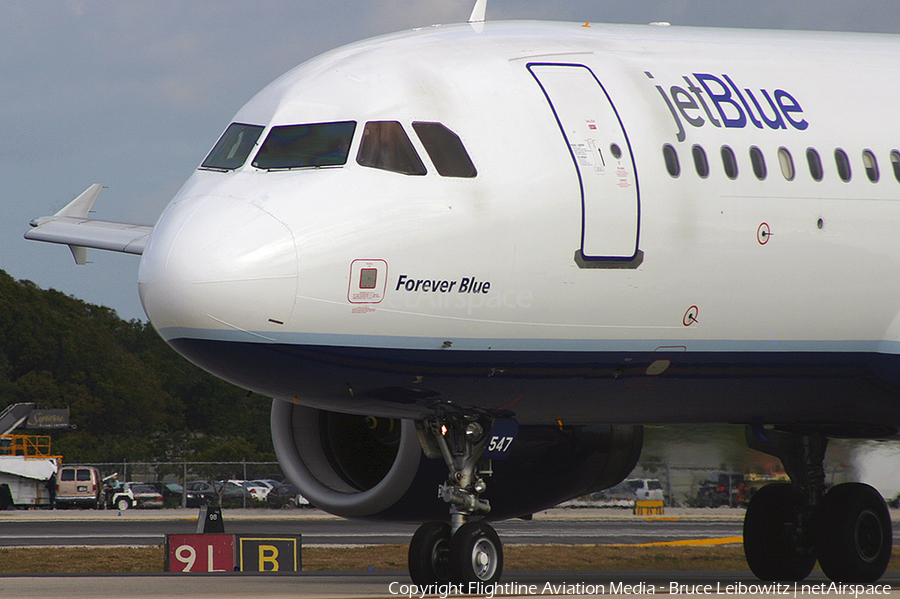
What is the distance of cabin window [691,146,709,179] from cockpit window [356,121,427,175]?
95.9 inches

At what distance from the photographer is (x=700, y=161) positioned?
11156mm

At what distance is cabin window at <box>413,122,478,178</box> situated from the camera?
10.3 m

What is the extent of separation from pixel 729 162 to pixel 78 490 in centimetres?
4214

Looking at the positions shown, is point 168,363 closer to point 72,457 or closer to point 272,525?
point 72,457

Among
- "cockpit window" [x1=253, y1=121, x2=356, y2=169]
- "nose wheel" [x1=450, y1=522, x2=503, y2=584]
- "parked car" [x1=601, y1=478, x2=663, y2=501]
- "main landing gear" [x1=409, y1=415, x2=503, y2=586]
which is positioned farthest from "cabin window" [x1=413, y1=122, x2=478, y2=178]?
"parked car" [x1=601, y1=478, x2=663, y2=501]

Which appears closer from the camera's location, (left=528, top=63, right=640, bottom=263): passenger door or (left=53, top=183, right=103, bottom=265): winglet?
(left=528, top=63, right=640, bottom=263): passenger door

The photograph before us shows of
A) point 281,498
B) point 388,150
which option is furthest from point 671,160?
point 281,498

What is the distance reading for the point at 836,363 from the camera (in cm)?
1175

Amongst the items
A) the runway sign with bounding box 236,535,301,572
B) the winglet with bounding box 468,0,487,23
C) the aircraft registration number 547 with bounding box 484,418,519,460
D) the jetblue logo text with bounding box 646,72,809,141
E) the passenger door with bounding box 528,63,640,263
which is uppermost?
the winglet with bounding box 468,0,487,23

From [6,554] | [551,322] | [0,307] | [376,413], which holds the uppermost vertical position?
[0,307]

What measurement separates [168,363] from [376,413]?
80.9 m

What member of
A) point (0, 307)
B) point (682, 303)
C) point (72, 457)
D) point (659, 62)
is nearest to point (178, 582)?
point (682, 303)

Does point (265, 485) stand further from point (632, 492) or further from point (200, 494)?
point (632, 492)

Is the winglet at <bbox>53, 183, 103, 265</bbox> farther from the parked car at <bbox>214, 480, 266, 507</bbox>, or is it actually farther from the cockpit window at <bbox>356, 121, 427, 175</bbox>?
the parked car at <bbox>214, 480, 266, 507</bbox>
